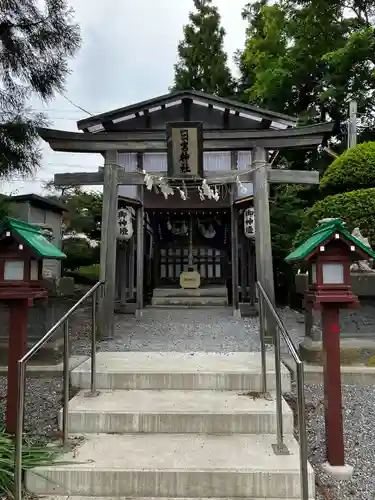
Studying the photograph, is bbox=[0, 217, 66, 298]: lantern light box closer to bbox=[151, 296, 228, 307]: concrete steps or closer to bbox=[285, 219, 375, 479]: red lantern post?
bbox=[285, 219, 375, 479]: red lantern post

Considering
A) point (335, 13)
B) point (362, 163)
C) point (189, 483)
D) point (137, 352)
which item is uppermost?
point (335, 13)

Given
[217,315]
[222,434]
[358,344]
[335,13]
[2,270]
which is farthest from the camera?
[335,13]

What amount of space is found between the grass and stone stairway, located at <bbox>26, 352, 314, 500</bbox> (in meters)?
0.09

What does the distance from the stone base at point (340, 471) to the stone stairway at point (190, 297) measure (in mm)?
7900

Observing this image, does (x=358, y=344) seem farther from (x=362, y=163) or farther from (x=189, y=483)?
(x=362, y=163)

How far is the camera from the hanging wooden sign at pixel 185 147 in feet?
21.4

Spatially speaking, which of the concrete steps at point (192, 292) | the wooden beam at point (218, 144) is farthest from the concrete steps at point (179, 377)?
the concrete steps at point (192, 292)

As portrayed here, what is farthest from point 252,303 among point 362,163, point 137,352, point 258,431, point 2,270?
point 2,270

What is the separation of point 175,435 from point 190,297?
7.79m

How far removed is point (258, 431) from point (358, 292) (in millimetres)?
2496

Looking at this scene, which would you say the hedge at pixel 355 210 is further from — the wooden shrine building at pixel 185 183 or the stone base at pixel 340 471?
the stone base at pixel 340 471

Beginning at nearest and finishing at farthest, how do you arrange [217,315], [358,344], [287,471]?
[287,471] < [358,344] < [217,315]

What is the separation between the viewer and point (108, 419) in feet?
10.8

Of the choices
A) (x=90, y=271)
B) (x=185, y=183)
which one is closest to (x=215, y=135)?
(x=185, y=183)
